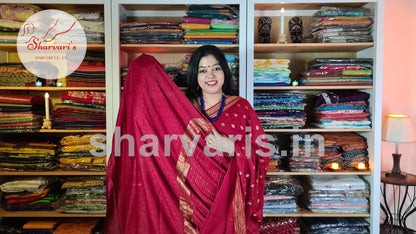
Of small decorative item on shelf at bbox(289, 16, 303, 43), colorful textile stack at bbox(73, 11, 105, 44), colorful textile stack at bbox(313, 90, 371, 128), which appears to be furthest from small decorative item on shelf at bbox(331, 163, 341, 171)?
colorful textile stack at bbox(73, 11, 105, 44)

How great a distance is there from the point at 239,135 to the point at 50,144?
152cm

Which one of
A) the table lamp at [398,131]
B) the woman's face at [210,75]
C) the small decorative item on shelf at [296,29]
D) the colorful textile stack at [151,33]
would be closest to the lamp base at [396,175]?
the table lamp at [398,131]

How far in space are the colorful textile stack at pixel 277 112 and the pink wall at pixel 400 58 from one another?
0.97 meters

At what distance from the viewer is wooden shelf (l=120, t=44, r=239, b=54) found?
7.30 ft

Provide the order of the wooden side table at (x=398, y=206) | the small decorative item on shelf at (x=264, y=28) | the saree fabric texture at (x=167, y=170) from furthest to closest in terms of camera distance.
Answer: the wooden side table at (x=398, y=206), the small decorative item on shelf at (x=264, y=28), the saree fabric texture at (x=167, y=170)

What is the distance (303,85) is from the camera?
2.35 meters

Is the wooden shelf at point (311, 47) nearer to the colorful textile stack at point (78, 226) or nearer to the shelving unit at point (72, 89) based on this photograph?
the shelving unit at point (72, 89)

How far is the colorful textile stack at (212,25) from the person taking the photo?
223 cm

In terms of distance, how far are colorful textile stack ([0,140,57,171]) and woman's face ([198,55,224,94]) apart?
4.47 ft

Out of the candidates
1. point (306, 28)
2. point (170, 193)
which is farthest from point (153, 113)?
point (306, 28)

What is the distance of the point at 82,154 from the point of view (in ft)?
7.66

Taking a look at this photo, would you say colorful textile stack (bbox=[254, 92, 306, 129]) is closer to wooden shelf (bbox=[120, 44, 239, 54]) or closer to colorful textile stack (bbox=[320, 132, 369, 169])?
colorful textile stack (bbox=[320, 132, 369, 169])

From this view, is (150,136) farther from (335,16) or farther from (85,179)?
(335,16)

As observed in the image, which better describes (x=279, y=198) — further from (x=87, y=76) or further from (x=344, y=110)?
(x=87, y=76)
